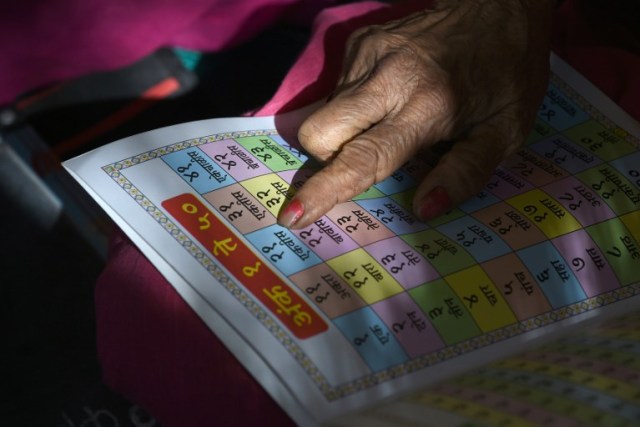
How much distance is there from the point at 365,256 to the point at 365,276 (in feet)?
0.07

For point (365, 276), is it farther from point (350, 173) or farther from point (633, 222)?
point (633, 222)

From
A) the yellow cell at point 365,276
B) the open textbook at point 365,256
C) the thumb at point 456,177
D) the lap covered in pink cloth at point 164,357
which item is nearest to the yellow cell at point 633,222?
the open textbook at point 365,256

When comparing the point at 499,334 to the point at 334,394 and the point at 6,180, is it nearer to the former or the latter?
the point at 334,394

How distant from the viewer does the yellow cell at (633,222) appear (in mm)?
713

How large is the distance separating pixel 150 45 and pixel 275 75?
9.5 inches

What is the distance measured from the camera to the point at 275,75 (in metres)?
1.48

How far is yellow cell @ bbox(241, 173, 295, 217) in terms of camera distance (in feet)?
2.26

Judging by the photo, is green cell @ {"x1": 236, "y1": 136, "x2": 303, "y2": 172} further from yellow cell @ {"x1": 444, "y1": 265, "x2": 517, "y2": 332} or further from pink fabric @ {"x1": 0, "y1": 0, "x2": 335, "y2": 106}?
pink fabric @ {"x1": 0, "y1": 0, "x2": 335, "y2": 106}

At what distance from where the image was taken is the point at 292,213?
0.66 m

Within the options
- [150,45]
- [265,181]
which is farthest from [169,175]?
[150,45]

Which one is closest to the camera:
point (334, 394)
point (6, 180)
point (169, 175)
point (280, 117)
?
point (334, 394)

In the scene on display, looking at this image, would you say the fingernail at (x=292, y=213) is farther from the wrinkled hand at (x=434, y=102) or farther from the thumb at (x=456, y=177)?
the thumb at (x=456, y=177)

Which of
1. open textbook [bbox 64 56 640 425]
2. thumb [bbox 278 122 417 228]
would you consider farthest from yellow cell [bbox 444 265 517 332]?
thumb [bbox 278 122 417 228]

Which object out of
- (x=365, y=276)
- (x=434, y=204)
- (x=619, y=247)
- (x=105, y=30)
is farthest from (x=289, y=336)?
(x=105, y=30)
